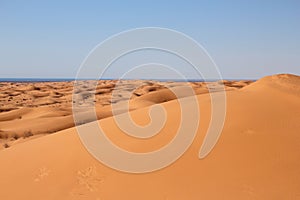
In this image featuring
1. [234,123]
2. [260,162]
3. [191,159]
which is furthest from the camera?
[234,123]

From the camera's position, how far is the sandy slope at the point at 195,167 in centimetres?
372

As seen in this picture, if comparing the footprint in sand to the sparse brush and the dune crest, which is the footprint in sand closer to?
the dune crest

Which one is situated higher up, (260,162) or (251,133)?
(251,133)

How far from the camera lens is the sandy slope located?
3725 mm

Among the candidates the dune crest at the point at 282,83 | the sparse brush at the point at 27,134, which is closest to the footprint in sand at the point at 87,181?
the dune crest at the point at 282,83

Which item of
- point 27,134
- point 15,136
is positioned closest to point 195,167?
point 27,134

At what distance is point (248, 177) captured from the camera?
3793mm

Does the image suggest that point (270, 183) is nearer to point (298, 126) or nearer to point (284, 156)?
point (284, 156)

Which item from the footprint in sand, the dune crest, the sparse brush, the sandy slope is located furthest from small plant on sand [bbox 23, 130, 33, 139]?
the dune crest

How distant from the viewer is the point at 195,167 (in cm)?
421

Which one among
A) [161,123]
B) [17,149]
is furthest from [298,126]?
[17,149]

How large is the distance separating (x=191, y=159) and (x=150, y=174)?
69 cm

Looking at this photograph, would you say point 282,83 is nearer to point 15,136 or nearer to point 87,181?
point 87,181

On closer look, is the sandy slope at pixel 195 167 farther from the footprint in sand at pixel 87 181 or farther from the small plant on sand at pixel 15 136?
the small plant on sand at pixel 15 136
